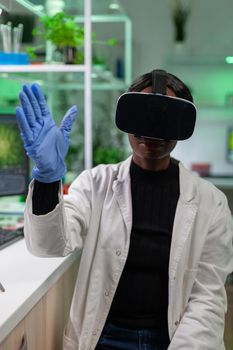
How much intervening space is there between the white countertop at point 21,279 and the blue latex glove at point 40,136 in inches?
11.3

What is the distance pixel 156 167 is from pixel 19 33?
1155 mm

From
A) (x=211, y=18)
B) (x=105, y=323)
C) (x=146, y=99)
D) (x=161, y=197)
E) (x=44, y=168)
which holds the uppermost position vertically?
(x=211, y=18)

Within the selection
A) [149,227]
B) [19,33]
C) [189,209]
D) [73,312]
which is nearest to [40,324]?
[73,312]

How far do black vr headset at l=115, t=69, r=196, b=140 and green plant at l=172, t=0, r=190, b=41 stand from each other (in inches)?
120

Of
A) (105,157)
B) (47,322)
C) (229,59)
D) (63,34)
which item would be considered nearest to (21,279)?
(47,322)

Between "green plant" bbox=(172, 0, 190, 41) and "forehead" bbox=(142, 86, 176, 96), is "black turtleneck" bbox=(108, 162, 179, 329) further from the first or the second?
"green plant" bbox=(172, 0, 190, 41)

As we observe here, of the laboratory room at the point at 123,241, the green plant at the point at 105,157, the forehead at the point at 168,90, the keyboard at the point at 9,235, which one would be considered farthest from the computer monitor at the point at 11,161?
the green plant at the point at 105,157

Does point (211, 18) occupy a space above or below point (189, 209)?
above

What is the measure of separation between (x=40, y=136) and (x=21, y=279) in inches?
16.8

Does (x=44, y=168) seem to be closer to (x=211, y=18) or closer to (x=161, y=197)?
(x=161, y=197)

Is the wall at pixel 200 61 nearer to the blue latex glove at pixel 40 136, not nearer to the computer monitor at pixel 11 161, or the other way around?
the computer monitor at pixel 11 161

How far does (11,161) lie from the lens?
1.73m

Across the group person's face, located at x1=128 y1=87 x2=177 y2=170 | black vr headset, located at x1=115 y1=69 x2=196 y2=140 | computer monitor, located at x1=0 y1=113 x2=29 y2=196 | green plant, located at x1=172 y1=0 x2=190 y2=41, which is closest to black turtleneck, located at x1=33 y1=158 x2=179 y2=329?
person's face, located at x1=128 y1=87 x2=177 y2=170

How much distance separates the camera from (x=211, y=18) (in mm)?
4160
